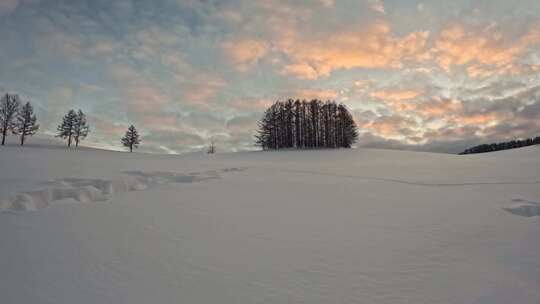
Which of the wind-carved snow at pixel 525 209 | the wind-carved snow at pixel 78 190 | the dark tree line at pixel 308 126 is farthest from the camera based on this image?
the dark tree line at pixel 308 126

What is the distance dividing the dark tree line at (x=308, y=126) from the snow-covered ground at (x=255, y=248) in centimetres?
3086

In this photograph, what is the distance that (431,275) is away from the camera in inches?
84.7

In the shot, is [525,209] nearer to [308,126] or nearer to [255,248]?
[255,248]

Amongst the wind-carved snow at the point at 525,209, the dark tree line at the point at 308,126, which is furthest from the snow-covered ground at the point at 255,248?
the dark tree line at the point at 308,126

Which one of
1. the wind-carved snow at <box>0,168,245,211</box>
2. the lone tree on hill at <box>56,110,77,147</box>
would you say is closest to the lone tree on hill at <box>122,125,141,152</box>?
the lone tree on hill at <box>56,110,77,147</box>

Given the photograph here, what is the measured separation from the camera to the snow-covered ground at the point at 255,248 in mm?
1850

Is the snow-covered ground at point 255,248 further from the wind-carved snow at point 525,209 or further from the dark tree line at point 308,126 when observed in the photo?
the dark tree line at point 308,126

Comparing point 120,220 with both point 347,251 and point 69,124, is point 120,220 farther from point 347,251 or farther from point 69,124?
point 69,124

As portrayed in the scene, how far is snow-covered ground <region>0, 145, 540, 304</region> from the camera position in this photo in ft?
6.07

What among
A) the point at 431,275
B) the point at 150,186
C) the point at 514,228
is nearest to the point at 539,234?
the point at 514,228

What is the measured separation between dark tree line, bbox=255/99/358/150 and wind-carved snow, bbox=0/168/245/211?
29.7m

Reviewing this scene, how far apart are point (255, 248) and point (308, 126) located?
33.9m

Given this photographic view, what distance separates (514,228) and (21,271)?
17.4ft

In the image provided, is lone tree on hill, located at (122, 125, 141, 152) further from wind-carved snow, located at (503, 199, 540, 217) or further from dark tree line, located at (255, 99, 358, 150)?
wind-carved snow, located at (503, 199, 540, 217)
